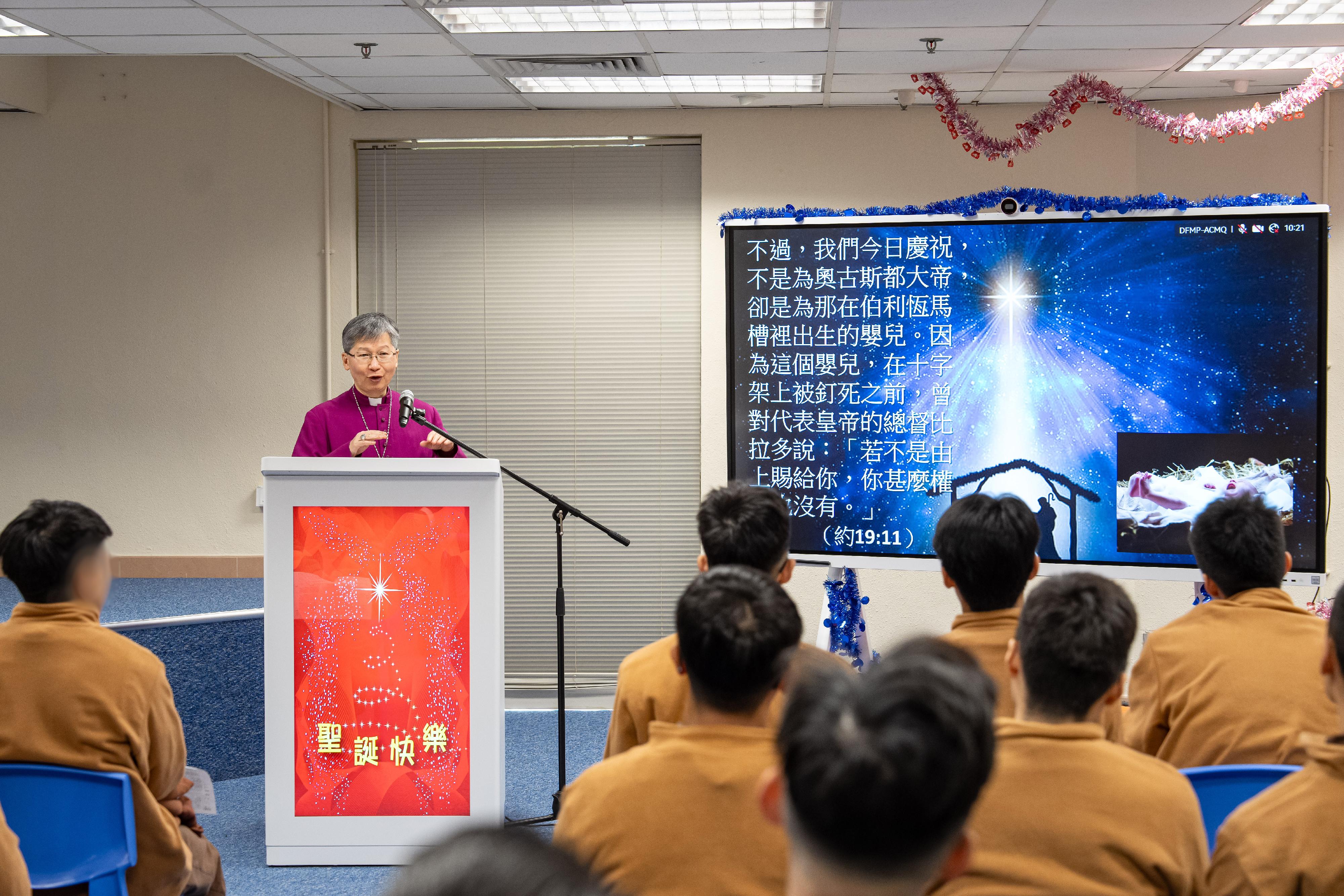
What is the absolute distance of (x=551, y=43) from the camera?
4.14 meters

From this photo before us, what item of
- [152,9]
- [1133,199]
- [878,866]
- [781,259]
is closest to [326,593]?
[781,259]

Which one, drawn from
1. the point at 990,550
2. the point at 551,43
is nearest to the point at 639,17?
the point at 551,43

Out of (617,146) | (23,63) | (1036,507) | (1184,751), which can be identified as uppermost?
(23,63)

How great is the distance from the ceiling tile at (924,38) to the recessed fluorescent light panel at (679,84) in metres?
0.55

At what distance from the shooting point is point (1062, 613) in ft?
5.06

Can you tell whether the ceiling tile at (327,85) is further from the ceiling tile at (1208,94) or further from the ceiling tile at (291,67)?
the ceiling tile at (1208,94)

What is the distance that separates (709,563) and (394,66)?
3.00 metres

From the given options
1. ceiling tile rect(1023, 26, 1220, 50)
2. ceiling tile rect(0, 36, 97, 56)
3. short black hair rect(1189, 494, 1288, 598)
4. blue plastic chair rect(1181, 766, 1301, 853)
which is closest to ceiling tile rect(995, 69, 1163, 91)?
ceiling tile rect(1023, 26, 1220, 50)

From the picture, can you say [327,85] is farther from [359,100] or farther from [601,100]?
[601,100]

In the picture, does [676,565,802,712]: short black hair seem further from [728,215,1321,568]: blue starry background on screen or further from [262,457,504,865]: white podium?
[728,215,1321,568]: blue starry background on screen

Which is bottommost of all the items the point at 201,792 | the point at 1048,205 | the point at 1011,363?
the point at 201,792

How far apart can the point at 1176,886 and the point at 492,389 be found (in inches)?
172

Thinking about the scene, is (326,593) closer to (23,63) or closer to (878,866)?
(878,866)

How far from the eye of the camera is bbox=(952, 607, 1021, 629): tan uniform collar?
2.13m
